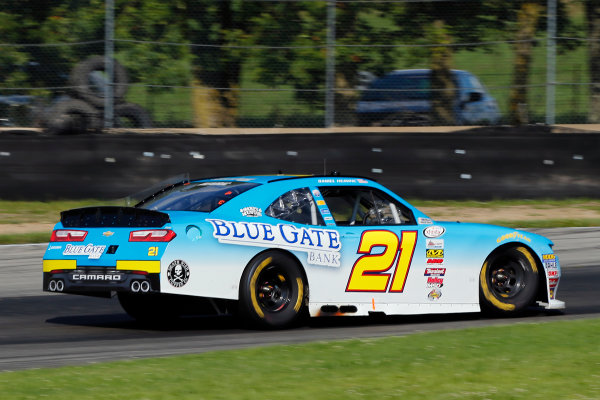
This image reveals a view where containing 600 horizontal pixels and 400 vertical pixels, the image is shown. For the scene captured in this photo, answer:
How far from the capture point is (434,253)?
30.8 ft

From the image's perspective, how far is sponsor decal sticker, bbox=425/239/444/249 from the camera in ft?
30.7

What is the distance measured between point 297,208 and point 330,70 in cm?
909

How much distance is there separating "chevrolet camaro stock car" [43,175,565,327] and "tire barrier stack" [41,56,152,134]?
7954 mm

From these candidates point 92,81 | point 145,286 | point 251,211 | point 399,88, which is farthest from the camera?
point 399,88

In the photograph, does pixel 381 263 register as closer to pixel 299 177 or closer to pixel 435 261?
pixel 435 261

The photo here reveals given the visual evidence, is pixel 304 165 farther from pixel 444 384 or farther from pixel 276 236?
pixel 444 384

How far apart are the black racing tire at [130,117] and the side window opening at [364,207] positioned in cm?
824

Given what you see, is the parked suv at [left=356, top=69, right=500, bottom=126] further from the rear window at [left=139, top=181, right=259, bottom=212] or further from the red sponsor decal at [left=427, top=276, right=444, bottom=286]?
the rear window at [left=139, top=181, right=259, bottom=212]

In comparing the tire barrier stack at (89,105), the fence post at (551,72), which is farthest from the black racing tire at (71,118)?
the fence post at (551,72)

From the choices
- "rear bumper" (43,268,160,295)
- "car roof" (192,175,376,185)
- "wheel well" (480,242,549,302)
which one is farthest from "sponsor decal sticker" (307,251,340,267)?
"wheel well" (480,242,549,302)

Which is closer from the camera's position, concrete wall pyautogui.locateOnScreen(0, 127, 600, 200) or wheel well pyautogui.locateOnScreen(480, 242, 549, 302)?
wheel well pyautogui.locateOnScreen(480, 242, 549, 302)

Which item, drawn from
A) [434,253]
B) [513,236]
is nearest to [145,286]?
[434,253]

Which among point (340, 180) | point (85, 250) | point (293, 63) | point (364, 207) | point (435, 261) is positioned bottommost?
point (435, 261)

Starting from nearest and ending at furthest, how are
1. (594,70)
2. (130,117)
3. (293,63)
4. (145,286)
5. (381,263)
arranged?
(145,286) < (381,263) < (130,117) < (293,63) < (594,70)
